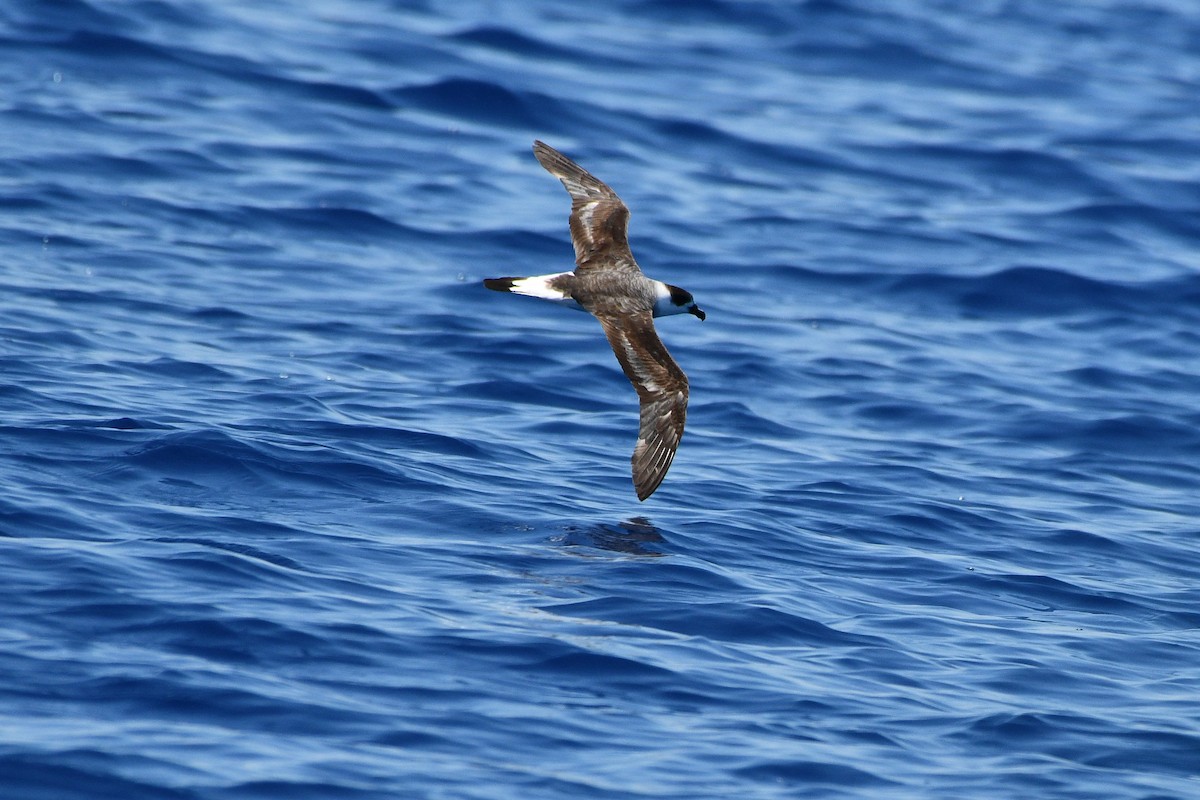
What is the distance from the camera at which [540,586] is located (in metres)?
7.62

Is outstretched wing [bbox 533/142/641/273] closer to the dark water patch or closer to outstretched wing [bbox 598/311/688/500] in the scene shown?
outstretched wing [bbox 598/311/688/500]

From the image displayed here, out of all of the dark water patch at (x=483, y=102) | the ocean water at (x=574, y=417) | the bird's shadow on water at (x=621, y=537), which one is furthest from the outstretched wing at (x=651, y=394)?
the dark water patch at (x=483, y=102)

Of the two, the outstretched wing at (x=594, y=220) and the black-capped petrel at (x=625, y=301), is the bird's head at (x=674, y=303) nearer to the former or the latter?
the black-capped petrel at (x=625, y=301)

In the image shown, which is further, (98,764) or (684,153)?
(684,153)

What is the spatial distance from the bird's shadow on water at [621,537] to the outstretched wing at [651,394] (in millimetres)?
246

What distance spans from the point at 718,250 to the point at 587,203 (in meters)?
4.23

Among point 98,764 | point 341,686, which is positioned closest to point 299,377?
point 341,686

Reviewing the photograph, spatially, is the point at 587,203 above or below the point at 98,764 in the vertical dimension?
above

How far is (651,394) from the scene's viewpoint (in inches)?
350

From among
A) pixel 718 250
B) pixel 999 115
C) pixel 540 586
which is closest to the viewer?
pixel 540 586

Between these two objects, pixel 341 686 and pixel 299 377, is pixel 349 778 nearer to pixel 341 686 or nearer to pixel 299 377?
pixel 341 686

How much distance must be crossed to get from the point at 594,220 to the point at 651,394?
6.70ft

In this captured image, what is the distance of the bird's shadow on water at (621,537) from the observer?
833 centimetres

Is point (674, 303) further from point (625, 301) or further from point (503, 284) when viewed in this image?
point (503, 284)
